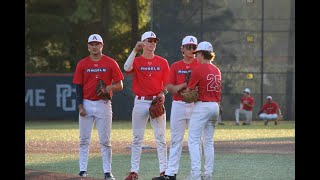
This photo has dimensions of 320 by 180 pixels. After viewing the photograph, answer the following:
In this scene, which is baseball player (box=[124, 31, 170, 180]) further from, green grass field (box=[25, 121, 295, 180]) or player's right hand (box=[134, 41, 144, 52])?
green grass field (box=[25, 121, 295, 180])

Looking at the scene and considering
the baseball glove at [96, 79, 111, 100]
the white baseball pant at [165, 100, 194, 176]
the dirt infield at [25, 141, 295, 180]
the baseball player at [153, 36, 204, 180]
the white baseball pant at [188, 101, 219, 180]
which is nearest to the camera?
the white baseball pant at [188, 101, 219, 180]

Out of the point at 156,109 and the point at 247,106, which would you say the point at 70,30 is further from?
the point at 156,109

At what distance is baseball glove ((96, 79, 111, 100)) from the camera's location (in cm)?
1403

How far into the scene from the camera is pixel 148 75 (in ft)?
46.2

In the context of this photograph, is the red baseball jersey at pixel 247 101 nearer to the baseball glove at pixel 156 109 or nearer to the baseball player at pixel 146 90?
the baseball player at pixel 146 90

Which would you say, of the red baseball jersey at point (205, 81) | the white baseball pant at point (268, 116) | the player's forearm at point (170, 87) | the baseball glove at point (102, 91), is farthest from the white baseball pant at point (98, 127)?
the white baseball pant at point (268, 116)

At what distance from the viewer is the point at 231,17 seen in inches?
1523

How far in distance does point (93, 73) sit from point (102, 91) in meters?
0.39

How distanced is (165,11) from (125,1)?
10126mm

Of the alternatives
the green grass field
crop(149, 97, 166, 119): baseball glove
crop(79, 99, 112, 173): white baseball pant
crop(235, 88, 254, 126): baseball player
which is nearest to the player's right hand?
crop(149, 97, 166, 119): baseball glove

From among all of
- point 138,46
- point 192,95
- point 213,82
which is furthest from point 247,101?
point 192,95
